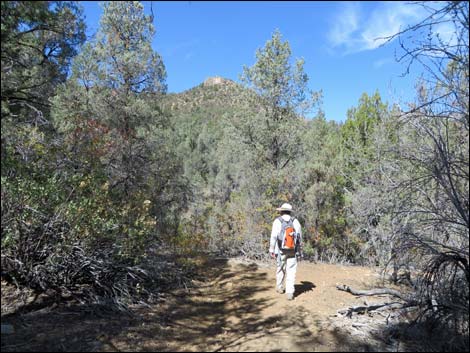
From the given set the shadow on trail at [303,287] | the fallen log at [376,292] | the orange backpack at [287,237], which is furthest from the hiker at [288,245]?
the fallen log at [376,292]

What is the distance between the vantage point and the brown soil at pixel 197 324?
4488mm

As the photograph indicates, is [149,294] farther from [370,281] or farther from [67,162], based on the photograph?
[370,281]

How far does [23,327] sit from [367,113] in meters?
14.0

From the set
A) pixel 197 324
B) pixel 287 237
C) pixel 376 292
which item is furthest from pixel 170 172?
pixel 376 292

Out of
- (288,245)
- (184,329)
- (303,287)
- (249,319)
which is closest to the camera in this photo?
(184,329)

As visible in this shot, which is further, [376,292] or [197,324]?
[376,292]

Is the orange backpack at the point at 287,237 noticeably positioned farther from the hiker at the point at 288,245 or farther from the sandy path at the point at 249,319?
the sandy path at the point at 249,319

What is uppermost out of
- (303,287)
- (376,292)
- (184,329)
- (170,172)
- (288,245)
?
(170,172)

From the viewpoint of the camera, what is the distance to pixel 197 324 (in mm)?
5504

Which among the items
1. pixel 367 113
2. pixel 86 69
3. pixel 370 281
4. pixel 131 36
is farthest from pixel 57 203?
pixel 367 113

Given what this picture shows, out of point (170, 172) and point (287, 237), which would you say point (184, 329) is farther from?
point (170, 172)

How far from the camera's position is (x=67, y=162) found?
270 inches

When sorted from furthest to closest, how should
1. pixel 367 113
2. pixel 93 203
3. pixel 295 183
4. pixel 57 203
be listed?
pixel 367 113 < pixel 295 183 < pixel 93 203 < pixel 57 203

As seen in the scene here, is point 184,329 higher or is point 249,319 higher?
point 249,319
